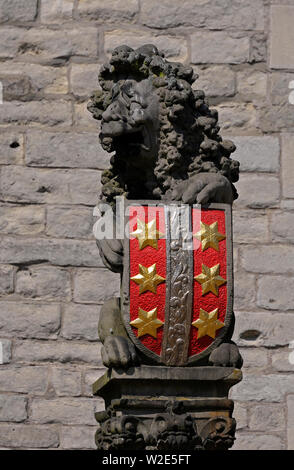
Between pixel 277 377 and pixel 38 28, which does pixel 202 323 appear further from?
pixel 38 28

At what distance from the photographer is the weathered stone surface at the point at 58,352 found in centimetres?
651

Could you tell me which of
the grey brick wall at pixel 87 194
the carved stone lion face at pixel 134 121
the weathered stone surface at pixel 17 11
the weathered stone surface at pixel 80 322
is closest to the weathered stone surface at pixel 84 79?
the grey brick wall at pixel 87 194

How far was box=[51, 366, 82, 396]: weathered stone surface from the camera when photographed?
6.48m

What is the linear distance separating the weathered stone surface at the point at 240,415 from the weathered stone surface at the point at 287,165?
41.1 inches

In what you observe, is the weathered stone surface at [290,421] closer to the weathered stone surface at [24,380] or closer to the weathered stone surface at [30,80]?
the weathered stone surface at [24,380]

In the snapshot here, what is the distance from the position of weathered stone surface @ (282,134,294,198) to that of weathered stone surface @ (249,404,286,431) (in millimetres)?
1029

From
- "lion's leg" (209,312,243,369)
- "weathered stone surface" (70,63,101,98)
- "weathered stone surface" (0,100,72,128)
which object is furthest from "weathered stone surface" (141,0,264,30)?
"lion's leg" (209,312,243,369)

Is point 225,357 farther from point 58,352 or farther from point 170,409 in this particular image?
point 58,352

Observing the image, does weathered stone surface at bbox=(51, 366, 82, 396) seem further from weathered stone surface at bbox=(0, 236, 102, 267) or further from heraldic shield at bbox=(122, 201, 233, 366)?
heraldic shield at bbox=(122, 201, 233, 366)

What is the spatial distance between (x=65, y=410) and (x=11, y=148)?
1278 mm

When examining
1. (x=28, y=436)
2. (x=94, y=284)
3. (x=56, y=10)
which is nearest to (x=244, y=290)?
(x=94, y=284)

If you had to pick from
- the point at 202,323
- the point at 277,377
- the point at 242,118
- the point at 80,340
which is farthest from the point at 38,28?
the point at 202,323

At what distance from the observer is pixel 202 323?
473 centimetres

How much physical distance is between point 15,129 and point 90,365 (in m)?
1.20
